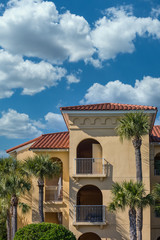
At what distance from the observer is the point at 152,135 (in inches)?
1112

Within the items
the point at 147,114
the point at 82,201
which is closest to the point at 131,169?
the point at 147,114

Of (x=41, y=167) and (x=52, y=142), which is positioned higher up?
(x=52, y=142)

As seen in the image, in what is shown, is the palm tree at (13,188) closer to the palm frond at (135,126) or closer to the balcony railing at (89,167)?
the balcony railing at (89,167)

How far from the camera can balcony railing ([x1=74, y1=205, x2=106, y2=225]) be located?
24.1 metres

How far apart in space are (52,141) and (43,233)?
30.6ft

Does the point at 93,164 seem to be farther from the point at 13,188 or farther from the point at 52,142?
the point at 13,188

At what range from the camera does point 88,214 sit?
80.0 ft

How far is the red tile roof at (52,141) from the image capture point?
26.6 m

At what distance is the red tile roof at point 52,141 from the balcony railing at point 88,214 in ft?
16.6

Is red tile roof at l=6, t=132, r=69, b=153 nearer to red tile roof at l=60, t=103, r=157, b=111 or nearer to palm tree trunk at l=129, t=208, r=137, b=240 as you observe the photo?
red tile roof at l=60, t=103, r=157, b=111

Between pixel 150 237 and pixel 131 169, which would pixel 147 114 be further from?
pixel 150 237

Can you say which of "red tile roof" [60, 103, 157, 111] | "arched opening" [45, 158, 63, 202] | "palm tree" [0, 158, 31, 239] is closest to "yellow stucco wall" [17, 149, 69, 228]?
"arched opening" [45, 158, 63, 202]

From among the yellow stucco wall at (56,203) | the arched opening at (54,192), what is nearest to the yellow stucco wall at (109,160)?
the yellow stucco wall at (56,203)

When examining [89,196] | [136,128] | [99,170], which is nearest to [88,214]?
[99,170]
